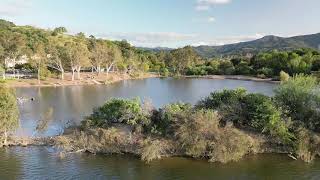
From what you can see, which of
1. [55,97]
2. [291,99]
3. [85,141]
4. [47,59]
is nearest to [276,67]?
[47,59]

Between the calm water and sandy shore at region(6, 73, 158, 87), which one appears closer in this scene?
the calm water

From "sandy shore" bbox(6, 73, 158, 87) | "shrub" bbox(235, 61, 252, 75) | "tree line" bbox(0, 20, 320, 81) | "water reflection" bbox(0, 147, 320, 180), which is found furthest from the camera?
"shrub" bbox(235, 61, 252, 75)

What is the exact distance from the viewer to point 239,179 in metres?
29.2

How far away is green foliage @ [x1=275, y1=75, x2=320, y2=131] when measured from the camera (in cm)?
3697

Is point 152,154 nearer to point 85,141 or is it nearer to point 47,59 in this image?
point 85,141

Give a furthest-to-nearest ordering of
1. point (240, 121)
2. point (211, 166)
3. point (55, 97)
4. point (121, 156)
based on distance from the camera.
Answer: point (55, 97), point (240, 121), point (121, 156), point (211, 166)

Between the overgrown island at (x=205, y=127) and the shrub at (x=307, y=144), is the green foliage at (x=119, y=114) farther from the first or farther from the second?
the shrub at (x=307, y=144)

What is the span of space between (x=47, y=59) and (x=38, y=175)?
278 feet

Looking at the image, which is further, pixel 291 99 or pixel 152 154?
pixel 291 99

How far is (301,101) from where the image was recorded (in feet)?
124

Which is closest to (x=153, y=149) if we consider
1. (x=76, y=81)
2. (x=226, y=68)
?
(x=76, y=81)

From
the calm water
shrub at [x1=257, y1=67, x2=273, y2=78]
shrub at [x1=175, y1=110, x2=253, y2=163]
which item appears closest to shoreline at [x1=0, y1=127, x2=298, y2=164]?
shrub at [x1=175, y1=110, x2=253, y2=163]

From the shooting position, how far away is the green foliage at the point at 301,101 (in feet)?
121

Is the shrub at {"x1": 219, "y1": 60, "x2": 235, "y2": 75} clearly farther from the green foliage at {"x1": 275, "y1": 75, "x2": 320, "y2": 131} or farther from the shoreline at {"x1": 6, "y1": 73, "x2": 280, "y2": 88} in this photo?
the green foliage at {"x1": 275, "y1": 75, "x2": 320, "y2": 131}
